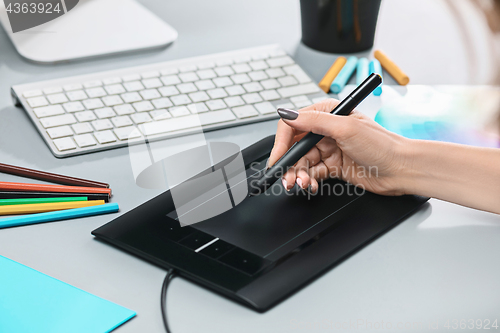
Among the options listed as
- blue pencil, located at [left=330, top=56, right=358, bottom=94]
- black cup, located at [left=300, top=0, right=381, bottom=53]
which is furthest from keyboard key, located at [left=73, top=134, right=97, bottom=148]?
black cup, located at [left=300, top=0, right=381, bottom=53]

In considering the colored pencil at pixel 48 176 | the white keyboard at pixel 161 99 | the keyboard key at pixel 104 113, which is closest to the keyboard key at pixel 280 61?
the white keyboard at pixel 161 99

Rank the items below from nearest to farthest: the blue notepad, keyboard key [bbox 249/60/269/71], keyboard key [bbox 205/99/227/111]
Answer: the blue notepad → keyboard key [bbox 205/99/227/111] → keyboard key [bbox 249/60/269/71]

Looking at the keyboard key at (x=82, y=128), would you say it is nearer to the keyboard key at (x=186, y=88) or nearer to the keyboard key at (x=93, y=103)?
the keyboard key at (x=93, y=103)

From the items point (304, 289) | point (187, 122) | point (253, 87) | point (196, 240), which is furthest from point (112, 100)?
point (304, 289)

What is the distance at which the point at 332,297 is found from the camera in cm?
49

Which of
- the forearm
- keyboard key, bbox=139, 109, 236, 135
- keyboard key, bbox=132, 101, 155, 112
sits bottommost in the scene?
keyboard key, bbox=139, 109, 236, 135

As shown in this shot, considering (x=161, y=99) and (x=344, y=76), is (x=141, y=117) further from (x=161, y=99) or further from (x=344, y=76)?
(x=344, y=76)

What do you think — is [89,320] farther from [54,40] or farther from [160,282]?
[54,40]

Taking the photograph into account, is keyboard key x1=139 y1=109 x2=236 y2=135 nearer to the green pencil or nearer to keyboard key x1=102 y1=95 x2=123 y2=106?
keyboard key x1=102 y1=95 x2=123 y2=106

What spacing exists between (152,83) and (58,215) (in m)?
0.33

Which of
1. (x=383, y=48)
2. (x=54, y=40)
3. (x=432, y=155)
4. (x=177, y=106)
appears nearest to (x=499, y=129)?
(x=432, y=155)

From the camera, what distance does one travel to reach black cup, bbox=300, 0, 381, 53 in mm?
985

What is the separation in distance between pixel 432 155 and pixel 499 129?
0.21 metres

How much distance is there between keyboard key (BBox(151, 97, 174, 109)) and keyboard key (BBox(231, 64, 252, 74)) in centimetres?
15
